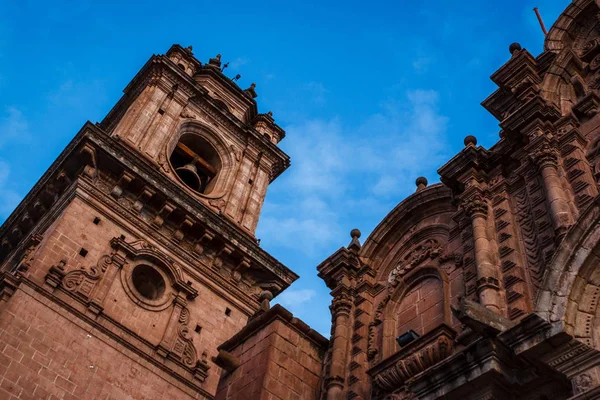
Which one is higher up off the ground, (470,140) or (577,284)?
(470,140)

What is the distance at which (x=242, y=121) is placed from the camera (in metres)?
38.6

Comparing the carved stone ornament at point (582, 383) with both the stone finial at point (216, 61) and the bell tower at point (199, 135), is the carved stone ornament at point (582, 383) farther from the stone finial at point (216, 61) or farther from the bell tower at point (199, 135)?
the stone finial at point (216, 61)

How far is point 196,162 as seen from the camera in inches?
1326

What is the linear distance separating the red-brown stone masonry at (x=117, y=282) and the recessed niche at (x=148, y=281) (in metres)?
1.08

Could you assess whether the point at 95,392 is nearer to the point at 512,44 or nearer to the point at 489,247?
the point at 489,247

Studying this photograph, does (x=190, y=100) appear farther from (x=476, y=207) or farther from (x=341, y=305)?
(x=476, y=207)

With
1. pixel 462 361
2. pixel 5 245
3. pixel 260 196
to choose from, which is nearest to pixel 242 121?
pixel 260 196

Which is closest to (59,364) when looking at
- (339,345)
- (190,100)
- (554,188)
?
(339,345)

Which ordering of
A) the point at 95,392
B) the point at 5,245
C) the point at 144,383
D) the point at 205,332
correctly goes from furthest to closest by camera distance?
the point at 5,245 < the point at 205,332 < the point at 144,383 < the point at 95,392

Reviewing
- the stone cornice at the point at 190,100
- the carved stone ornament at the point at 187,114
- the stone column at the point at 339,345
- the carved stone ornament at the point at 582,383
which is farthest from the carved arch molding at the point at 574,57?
the stone cornice at the point at 190,100

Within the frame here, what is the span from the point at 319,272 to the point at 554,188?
611 cm

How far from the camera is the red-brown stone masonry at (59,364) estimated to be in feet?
63.5

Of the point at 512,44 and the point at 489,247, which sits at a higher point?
the point at 512,44

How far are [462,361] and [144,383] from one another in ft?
48.9
